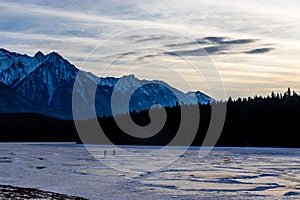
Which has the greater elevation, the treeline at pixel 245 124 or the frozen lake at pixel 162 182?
the treeline at pixel 245 124

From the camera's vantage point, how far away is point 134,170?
39.6m

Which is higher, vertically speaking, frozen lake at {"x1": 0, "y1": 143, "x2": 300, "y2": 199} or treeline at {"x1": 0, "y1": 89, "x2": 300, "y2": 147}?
treeline at {"x1": 0, "y1": 89, "x2": 300, "y2": 147}

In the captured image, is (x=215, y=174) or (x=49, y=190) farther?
(x=215, y=174)

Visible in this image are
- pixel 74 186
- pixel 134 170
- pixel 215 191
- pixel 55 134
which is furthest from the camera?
pixel 55 134

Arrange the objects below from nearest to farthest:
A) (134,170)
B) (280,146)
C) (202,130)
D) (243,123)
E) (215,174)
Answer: (215,174), (134,170), (280,146), (243,123), (202,130)

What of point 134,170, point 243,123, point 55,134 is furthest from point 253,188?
point 55,134

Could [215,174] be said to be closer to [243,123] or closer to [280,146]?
[280,146]

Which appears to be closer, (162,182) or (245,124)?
(162,182)

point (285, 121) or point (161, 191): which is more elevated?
point (285, 121)

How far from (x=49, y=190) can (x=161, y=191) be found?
628 centimetres

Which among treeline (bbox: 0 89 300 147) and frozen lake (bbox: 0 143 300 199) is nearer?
frozen lake (bbox: 0 143 300 199)

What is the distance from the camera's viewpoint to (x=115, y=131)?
144 m

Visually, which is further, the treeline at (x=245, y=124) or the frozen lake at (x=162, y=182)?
the treeline at (x=245, y=124)

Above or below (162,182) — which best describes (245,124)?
above
